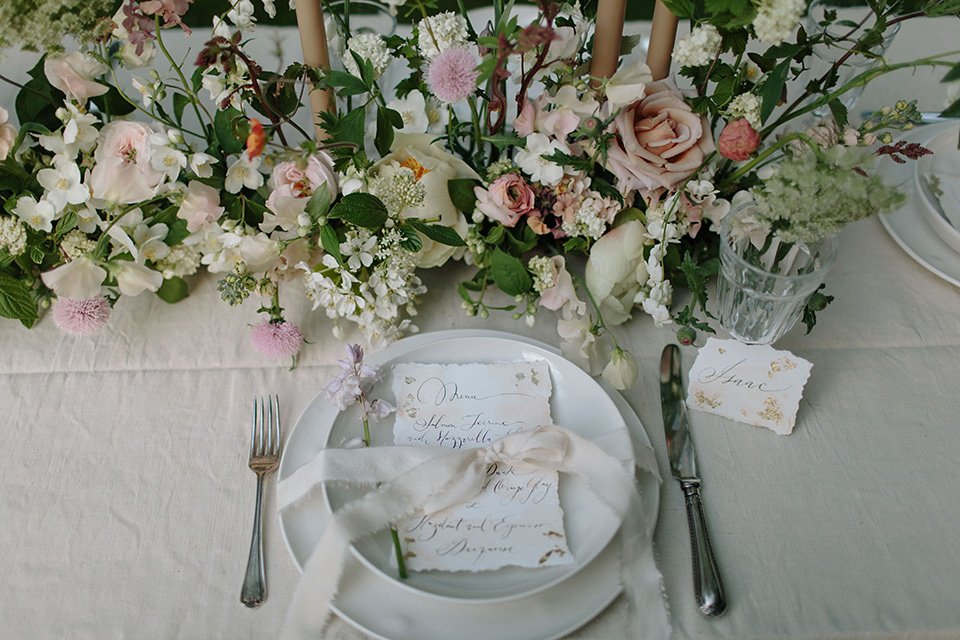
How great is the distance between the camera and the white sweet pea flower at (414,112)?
83 cm

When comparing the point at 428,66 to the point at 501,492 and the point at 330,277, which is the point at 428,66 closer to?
the point at 330,277

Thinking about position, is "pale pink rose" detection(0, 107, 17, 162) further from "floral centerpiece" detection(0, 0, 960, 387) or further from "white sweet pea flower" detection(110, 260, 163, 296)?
"white sweet pea flower" detection(110, 260, 163, 296)

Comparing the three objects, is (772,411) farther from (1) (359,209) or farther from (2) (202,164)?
(2) (202,164)

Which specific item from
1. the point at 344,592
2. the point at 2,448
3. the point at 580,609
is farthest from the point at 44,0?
the point at 580,609

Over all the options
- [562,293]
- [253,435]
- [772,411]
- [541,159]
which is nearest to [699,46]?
[541,159]

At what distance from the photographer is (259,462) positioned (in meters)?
0.77

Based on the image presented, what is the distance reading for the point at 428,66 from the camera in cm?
77

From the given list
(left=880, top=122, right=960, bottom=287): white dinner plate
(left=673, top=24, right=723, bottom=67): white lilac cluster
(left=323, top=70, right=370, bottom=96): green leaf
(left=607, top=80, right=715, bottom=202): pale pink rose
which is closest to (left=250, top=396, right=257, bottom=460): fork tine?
(left=323, top=70, right=370, bottom=96): green leaf

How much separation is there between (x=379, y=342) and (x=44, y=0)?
1.54 ft

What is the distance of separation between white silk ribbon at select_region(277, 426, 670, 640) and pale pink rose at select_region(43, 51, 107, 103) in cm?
45

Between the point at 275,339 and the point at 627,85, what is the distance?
483 mm

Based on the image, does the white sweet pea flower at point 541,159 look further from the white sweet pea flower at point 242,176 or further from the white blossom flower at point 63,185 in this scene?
the white blossom flower at point 63,185

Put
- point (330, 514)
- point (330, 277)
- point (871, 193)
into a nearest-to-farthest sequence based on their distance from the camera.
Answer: point (871, 193) → point (330, 514) → point (330, 277)

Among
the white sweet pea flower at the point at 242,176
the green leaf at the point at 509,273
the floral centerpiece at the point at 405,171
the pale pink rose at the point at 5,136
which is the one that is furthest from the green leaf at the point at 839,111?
the pale pink rose at the point at 5,136
